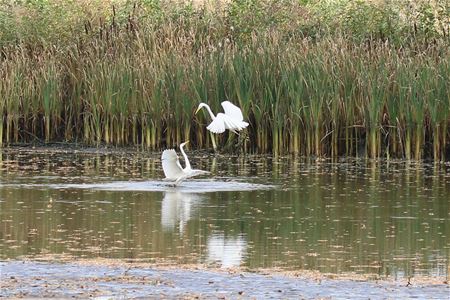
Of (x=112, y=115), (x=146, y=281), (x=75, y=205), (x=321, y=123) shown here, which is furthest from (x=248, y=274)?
(x=112, y=115)

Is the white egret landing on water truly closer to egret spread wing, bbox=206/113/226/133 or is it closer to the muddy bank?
egret spread wing, bbox=206/113/226/133

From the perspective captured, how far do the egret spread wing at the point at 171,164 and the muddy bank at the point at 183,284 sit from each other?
4.61 m

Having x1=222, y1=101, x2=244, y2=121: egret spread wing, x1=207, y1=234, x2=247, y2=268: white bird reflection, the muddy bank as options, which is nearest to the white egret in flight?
x1=222, y1=101, x2=244, y2=121: egret spread wing

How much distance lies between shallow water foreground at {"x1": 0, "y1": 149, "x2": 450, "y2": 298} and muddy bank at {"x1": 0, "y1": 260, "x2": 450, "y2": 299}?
0.03m

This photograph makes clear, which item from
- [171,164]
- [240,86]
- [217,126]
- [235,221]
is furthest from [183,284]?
[240,86]

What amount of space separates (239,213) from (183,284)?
3.59 metres

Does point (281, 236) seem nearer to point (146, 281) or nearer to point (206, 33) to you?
point (146, 281)

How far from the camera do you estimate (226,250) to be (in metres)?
9.00

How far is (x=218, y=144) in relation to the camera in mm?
17375

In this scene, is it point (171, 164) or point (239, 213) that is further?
point (171, 164)

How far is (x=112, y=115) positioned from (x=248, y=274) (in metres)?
9.99

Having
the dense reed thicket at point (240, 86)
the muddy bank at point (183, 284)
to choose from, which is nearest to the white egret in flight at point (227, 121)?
the dense reed thicket at point (240, 86)

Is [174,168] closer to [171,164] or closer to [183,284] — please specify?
[171,164]

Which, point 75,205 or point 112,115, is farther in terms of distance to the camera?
point 112,115
